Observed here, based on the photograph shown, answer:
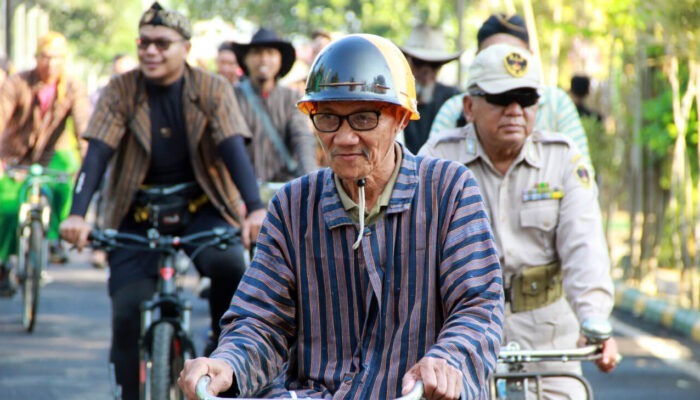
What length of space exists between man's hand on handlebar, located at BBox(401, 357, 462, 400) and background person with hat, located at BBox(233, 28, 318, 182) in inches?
225

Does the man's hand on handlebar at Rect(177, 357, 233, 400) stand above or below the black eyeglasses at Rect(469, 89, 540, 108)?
below

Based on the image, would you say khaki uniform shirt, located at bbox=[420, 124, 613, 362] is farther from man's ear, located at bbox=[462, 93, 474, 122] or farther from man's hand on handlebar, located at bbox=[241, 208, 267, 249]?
man's hand on handlebar, located at bbox=[241, 208, 267, 249]

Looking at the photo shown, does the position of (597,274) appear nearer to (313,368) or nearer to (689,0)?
(313,368)

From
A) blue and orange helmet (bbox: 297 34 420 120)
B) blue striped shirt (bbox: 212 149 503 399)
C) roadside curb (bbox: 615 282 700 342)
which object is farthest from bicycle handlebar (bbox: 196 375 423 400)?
roadside curb (bbox: 615 282 700 342)

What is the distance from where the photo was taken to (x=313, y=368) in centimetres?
349

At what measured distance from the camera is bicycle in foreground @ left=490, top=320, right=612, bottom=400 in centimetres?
419

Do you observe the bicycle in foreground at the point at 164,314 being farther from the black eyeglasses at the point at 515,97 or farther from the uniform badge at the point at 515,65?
the uniform badge at the point at 515,65

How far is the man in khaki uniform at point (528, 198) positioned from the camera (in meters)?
4.93

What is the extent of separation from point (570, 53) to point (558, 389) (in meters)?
15.4

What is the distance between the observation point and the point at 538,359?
Result: 422cm

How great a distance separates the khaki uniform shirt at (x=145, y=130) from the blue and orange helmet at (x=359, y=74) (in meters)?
3.04

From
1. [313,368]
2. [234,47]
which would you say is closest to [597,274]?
[313,368]

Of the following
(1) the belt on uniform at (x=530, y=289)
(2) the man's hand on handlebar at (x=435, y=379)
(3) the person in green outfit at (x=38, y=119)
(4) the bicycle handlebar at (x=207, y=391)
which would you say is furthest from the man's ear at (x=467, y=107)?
(3) the person in green outfit at (x=38, y=119)

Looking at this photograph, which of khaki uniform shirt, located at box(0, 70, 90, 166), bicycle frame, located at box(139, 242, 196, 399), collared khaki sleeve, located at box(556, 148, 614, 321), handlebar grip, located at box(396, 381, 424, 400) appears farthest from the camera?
khaki uniform shirt, located at box(0, 70, 90, 166)
